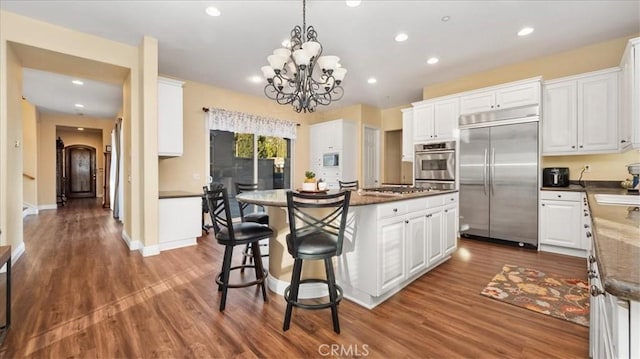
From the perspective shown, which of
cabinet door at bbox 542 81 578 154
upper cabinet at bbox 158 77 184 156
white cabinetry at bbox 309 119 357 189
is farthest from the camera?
white cabinetry at bbox 309 119 357 189

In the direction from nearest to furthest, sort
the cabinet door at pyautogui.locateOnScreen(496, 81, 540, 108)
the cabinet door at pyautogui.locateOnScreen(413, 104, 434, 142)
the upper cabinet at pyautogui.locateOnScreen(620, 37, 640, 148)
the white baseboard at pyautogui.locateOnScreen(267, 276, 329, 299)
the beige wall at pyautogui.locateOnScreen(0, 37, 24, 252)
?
the white baseboard at pyautogui.locateOnScreen(267, 276, 329, 299) < the upper cabinet at pyautogui.locateOnScreen(620, 37, 640, 148) < the beige wall at pyautogui.locateOnScreen(0, 37, 24, 252) < the cabinet door at pyautogui.locateOnScreen(496, 81, 540, 108) < the cabinet door at pyautogui.locateOnScreen(413, 104, 434, 142)

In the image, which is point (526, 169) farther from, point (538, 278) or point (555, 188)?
point (538, 278)

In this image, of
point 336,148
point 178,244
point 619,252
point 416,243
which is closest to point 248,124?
point 336,148

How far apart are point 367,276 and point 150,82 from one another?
3.59m

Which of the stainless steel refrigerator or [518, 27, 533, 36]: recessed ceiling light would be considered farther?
the stainless steel refrigerator

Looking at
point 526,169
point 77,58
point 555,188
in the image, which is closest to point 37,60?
point 77,58

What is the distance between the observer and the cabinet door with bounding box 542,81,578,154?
3.75 metres

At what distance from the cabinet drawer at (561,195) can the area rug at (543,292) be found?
1268 mm

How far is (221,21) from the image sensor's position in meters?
3.13

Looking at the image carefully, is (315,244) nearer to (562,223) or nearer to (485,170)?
(485,170)

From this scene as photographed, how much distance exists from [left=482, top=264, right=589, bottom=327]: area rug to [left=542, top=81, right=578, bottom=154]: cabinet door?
1939 millimetres

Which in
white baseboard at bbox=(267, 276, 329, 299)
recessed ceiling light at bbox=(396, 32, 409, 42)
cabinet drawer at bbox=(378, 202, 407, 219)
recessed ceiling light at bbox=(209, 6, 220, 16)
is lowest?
white baseboard at bbox=(267, 276, 329, 299)

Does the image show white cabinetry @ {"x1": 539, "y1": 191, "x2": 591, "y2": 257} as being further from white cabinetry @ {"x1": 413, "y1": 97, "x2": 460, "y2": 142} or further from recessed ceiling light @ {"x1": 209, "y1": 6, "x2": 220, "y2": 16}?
recessed ceiling light @ {"x1": 209, "y1": 6, "x2": 220, "y2": 16}

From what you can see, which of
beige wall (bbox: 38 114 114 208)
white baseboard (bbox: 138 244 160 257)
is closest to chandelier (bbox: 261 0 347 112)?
white baseboard (bbox: 138 244 160 257)
